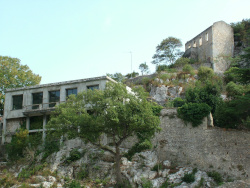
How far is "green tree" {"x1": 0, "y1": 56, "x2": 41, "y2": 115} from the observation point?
35.2 meters

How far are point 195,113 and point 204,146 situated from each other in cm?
270

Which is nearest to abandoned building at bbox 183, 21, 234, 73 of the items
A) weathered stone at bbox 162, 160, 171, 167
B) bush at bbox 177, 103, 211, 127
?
bush at bbox 177, 103, 211, 127

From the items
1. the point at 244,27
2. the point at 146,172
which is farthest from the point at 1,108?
the point at 244,27

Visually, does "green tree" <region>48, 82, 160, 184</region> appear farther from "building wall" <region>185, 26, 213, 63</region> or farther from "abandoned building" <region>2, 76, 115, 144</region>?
"building wall" <region>185, 26, 213, 63</region>

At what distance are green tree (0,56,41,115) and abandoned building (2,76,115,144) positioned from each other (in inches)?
189

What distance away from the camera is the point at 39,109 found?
2816 centimetres

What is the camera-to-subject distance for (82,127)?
826 inches

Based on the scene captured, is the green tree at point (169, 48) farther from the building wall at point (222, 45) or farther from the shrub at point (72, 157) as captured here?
the shrub at point (72, 157)

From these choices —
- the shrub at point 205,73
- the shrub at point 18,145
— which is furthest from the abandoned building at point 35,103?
the shrub at point 205,73

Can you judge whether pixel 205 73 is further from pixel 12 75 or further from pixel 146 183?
pixel 12 75

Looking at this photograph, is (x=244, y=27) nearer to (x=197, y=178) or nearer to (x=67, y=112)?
(x=197, y=178)

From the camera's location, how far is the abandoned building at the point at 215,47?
41256mm

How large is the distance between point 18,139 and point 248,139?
1981cm

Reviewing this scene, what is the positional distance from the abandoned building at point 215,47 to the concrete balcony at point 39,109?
23156 millimetres
